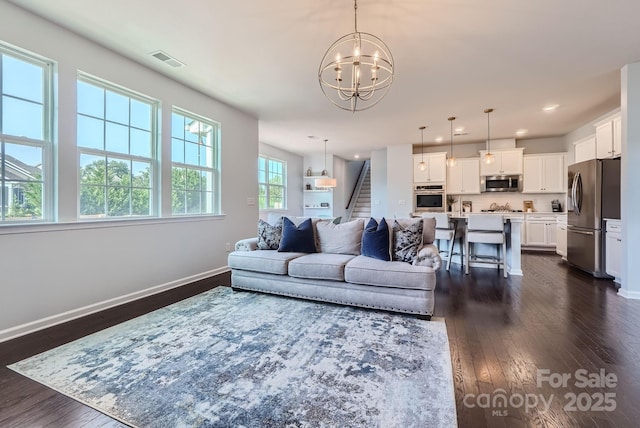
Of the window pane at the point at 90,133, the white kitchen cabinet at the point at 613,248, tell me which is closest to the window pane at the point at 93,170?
the window pane at the point at 90,133

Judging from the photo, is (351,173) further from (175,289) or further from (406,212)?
(175,289)

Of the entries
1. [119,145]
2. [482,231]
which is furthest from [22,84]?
[482,231]

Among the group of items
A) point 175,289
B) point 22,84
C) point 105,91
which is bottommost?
point 175,289

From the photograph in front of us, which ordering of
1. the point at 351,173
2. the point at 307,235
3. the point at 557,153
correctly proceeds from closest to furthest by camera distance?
1. the point at 307,235
2. the point at 557,153
3. the point at 351,173

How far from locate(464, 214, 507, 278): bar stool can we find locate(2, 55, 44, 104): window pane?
5.56 meters

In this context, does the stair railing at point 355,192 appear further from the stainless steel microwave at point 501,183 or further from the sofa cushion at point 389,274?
the sofa cushion at point 389,274

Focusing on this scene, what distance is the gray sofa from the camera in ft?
9.11

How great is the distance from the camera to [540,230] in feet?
21.2

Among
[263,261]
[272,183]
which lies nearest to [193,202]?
[263,261]

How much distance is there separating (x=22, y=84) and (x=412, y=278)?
13.1ft

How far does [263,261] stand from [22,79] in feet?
9.24

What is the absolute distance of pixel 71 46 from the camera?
2811 millimetres

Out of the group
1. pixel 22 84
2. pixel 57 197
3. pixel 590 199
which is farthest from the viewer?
pixel 590 199

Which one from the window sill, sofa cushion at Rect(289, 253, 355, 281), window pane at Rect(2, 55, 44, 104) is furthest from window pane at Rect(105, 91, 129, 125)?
sofa cushion at Rect(289, 253, 355, 281)
